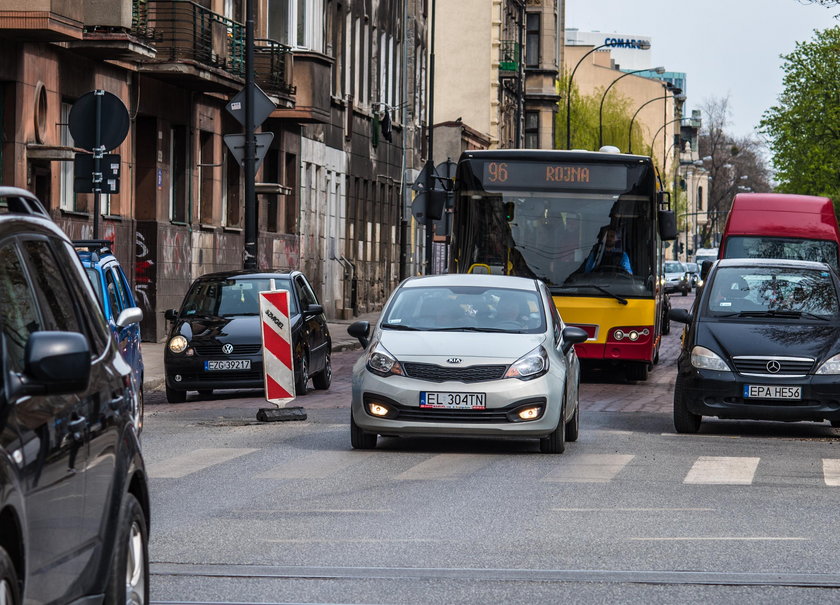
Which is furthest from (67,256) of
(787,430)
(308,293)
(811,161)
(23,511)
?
(811,161)

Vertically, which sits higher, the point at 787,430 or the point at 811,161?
the point at 811,161

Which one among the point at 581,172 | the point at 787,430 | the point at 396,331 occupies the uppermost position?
the point at 581,172

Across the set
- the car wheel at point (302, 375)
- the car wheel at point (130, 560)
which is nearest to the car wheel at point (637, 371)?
the car wheel at point (302, 375)

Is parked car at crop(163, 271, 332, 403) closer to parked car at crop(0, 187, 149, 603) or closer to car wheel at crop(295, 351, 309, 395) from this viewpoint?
car wheel at crop(295, 351, 309, 395)

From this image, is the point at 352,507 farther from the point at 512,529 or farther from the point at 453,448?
the point at 453,448

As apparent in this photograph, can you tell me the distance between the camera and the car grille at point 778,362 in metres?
17.0

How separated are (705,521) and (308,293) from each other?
45.7 feet

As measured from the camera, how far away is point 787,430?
18766 millimetres

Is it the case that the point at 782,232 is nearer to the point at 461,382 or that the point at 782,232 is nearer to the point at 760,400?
the point at 760,400

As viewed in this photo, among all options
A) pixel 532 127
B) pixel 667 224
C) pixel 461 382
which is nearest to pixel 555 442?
pixel 461 382

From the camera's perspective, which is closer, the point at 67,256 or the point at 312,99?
the point at 67,256

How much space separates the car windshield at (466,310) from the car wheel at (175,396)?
22.6ft

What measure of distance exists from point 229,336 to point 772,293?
7.05 meters

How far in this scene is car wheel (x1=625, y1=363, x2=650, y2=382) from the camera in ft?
86.4
